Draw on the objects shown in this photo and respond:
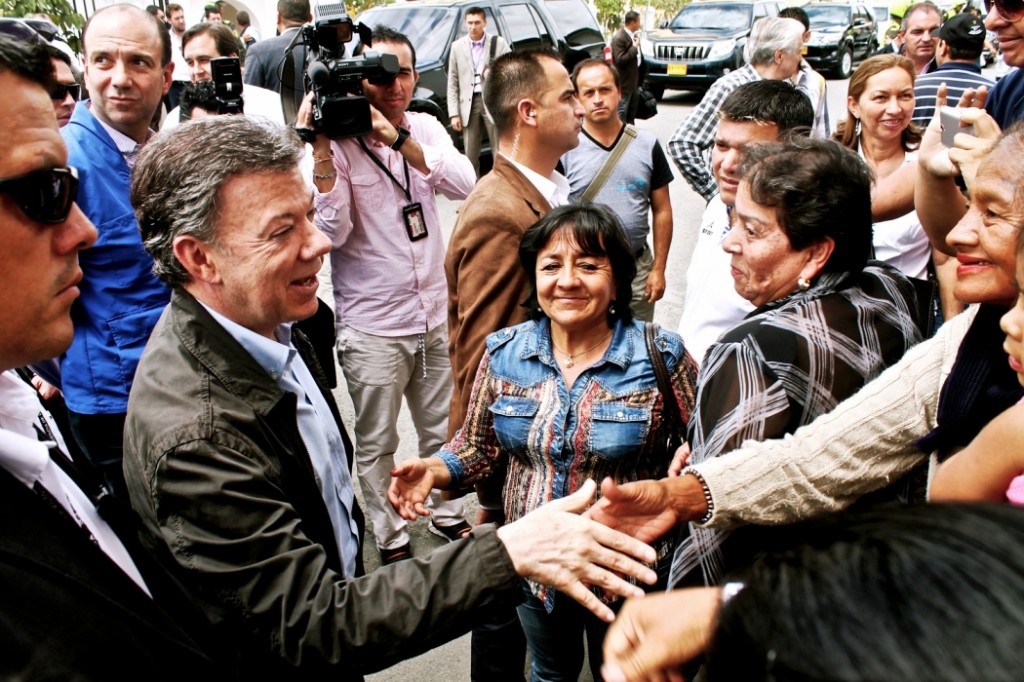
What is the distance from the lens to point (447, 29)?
9477 mm

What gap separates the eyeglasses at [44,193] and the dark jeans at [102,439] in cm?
160

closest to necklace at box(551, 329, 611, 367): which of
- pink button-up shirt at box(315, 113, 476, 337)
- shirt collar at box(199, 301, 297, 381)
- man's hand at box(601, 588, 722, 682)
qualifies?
shirt collar at box(199, 301, 297, 381)

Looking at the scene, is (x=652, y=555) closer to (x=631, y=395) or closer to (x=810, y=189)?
(x=631, y=395)

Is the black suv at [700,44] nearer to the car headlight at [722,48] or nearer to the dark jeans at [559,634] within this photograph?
the car headlight at [722,48]

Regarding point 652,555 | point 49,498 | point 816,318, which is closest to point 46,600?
point 49,498

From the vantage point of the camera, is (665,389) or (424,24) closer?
(665,389)

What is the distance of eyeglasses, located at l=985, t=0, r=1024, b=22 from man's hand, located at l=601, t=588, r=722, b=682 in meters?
3.27

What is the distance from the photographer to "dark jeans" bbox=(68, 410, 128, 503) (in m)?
2.65

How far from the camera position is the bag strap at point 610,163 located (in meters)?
4.18

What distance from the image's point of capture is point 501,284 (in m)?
2.67

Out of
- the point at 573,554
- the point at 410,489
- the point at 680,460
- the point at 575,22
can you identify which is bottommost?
the point at 410,489

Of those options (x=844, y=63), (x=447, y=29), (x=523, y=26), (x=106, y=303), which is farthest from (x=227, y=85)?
(x=844, y=63)

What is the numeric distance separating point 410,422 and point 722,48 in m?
13.1

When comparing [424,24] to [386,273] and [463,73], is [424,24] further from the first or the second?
[386,273]
